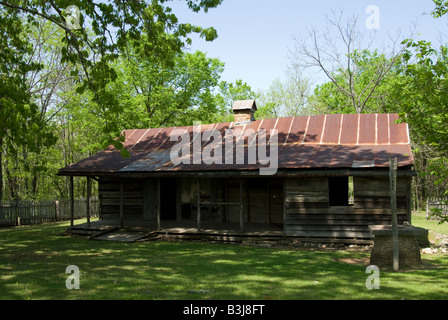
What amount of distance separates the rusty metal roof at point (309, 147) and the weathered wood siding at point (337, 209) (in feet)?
2.70

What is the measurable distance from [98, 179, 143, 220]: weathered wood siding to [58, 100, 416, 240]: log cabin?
0.05 m

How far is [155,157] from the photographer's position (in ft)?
56.7

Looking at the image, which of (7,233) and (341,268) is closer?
(341,268)

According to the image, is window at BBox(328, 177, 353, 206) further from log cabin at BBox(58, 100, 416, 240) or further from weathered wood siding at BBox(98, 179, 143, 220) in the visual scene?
weathered wood siding at BBox(98, 179, 143, 220)

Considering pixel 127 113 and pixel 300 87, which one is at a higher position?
pixel 300 87

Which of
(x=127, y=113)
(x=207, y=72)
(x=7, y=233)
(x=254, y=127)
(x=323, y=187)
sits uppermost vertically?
(x=207, y=72)

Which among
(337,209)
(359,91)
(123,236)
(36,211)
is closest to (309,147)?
(337,209)

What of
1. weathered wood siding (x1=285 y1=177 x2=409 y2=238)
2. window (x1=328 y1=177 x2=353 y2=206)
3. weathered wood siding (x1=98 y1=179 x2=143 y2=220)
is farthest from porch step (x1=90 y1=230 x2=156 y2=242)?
window (x1=328 y1=177 x2=353 y2=206)

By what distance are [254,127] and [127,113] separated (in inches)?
596

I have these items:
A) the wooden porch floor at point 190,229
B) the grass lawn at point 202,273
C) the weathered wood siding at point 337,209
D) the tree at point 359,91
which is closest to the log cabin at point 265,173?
the weathered wood siding at point 337,209

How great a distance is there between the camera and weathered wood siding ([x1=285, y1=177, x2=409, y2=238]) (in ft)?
44.9

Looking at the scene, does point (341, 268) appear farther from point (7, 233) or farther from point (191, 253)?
point (7, 233)
